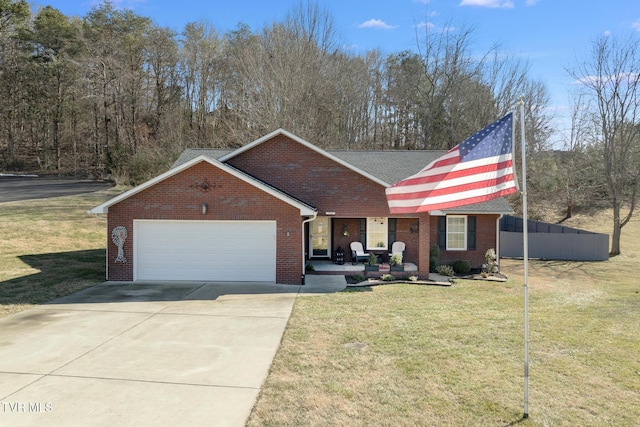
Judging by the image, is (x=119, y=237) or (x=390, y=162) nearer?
(x=119, y=237)

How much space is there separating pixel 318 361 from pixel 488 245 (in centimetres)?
1229

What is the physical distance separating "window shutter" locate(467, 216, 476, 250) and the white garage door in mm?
8273

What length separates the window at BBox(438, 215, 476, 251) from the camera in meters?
17.2

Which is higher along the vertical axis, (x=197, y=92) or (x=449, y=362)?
(x=197, y=92)

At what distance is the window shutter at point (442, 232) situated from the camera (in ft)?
56.4

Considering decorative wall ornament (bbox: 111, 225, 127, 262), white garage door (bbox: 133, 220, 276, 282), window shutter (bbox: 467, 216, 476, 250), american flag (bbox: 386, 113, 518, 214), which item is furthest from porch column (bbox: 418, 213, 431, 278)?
decorative wall ornament (bbox: 111, 225, 127, 262)

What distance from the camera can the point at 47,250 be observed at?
17844 millimetres

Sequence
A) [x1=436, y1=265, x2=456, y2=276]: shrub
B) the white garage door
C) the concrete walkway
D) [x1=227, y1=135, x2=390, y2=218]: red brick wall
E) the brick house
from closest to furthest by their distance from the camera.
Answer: the concrete walkway < the brick house < the white garage door < [x1=227, y1=135, x2=390, y2=218]: red brick wall < [x1=436, y1=265, x2=456, y2=276]: shrub

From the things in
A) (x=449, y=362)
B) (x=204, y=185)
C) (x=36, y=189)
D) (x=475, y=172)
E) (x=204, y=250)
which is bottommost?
(x=449, y=362)

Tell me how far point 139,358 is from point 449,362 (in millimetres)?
5135

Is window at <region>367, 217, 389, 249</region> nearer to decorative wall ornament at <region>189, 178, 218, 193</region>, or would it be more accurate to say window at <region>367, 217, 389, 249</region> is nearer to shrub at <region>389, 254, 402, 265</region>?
shrub at <region>389, 254, 402, 265</region>

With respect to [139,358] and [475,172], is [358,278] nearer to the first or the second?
[139,358]

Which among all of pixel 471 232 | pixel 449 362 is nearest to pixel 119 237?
pixel 449 362

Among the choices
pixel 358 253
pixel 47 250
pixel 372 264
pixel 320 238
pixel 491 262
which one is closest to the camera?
pixel 372 264
